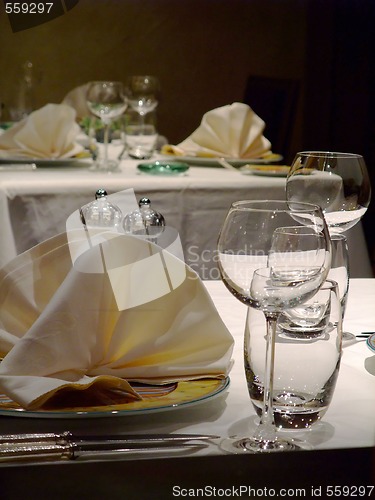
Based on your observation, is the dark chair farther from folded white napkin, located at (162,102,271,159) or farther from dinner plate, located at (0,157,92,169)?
dinner plate, located at (0,157,92,169)

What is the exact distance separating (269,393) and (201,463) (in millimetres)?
63

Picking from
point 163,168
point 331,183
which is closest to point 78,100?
point 163,168

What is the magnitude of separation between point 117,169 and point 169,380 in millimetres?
1174

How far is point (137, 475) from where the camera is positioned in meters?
0.52

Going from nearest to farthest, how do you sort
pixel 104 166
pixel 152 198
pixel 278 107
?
pixel 152 198 → pixel 104 166 → pixel 278 107

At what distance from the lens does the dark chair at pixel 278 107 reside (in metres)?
2.50

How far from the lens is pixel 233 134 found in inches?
75.7

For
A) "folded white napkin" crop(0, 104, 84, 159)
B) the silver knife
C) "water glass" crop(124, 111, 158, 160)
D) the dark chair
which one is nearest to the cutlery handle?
the silver knife

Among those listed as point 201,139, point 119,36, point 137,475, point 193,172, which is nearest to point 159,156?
point 201,139

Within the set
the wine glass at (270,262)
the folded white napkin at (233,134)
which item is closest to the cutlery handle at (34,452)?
the wine glass at (270,262)

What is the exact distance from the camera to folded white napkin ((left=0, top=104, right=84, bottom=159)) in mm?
1827

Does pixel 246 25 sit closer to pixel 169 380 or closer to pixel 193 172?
pixel 193 172

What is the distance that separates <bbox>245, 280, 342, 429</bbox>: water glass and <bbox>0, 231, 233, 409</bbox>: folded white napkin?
0.06 metres

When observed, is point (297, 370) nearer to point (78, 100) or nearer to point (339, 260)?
point (339, 260)
